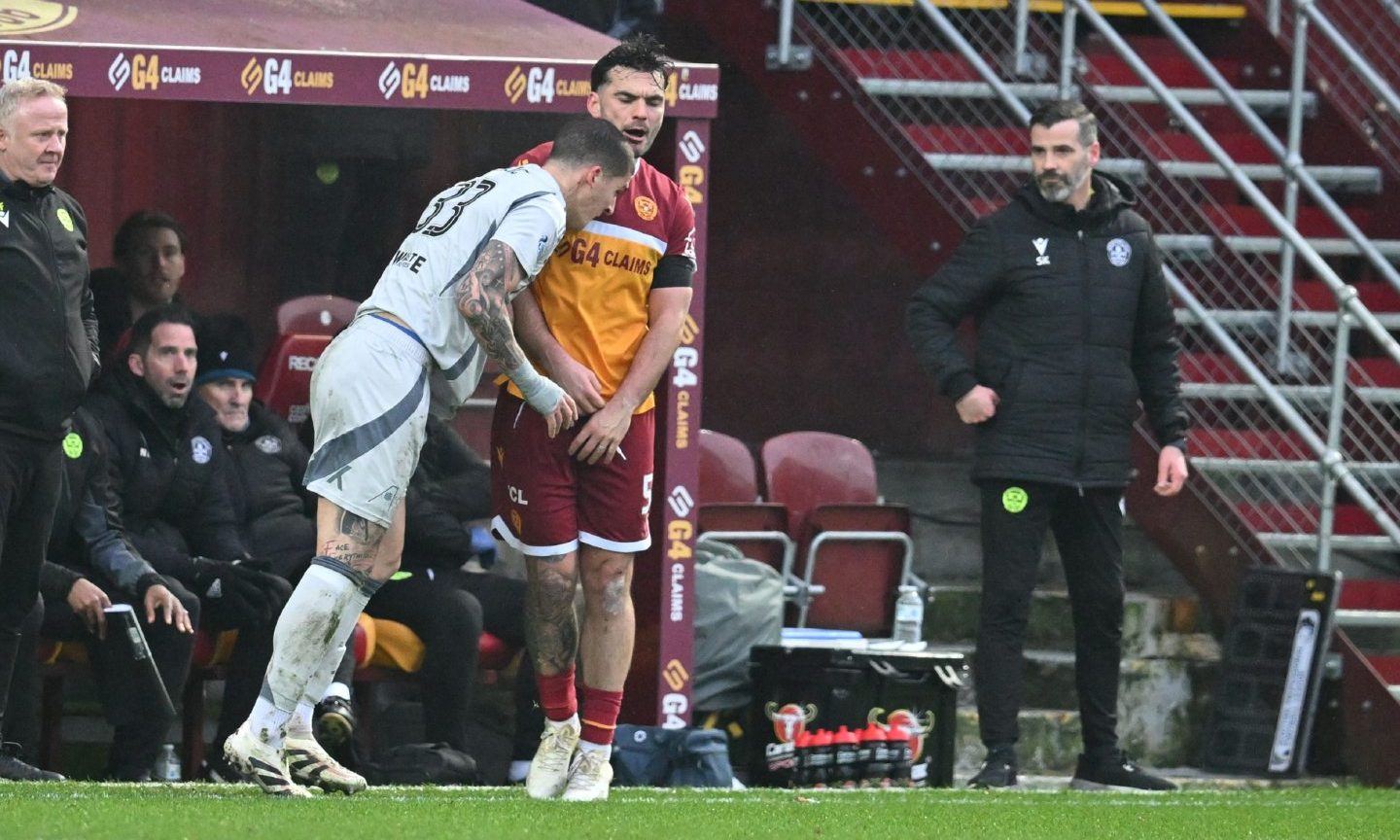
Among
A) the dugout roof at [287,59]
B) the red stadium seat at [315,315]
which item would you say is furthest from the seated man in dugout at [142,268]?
the dugout roof at [287,59]

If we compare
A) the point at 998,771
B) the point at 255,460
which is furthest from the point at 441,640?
the point at 998,771

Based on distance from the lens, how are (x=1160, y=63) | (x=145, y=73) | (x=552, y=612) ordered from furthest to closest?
(x=1160, y=63), (x=145, y=73), (x=552, y=612)

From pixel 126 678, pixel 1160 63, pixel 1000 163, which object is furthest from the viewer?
pixel 1160 63

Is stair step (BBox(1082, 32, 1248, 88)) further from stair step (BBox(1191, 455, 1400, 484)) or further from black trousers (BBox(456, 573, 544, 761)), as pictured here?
black trousers (BBox(456, 573, 544, 761))

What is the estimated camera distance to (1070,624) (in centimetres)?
1006

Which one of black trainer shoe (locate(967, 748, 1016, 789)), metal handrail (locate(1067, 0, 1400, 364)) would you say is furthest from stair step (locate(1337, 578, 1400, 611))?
black trainer shoe (locate(967, 748, 1016, 789))

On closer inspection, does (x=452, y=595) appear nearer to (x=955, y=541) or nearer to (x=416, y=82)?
(x=416, y=82)

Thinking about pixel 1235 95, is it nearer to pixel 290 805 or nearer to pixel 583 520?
pixel 583 520

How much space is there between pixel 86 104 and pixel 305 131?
0.97 m

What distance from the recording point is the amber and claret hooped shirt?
6645 mm

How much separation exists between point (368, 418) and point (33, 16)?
2.86m

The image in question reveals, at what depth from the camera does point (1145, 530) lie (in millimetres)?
10039

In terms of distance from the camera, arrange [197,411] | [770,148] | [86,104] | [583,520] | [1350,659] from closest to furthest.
Result: 1. [583,520]
2. [197,411]
3. [1350,659]
4. [86,104]
5. [770,148]

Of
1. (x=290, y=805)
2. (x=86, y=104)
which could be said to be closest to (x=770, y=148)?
(x=86, y=104)
